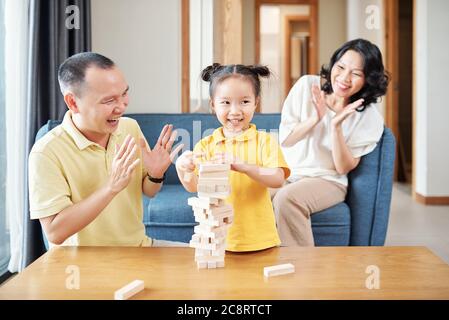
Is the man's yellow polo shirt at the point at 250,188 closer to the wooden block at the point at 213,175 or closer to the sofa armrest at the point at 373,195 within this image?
the wooden block at the point at 213,175

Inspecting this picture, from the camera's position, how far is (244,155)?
1.59m

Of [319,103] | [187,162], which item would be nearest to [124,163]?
[187,162]

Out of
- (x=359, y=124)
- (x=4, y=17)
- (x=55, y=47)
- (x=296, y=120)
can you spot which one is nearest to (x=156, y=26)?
(x=55, y=47)

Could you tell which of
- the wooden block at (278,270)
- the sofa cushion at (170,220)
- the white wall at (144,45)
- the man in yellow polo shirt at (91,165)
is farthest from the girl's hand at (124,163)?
the white wall at (144,45)

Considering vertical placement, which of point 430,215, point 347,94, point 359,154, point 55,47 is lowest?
point 430,215

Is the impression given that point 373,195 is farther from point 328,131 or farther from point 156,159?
point 156,159

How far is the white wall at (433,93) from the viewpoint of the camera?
4758 millimetres

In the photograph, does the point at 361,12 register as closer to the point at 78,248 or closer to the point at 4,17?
the point at 4,17

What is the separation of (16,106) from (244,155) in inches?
66.7

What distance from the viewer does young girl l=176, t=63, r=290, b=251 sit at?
148cm

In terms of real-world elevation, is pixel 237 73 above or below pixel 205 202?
above
